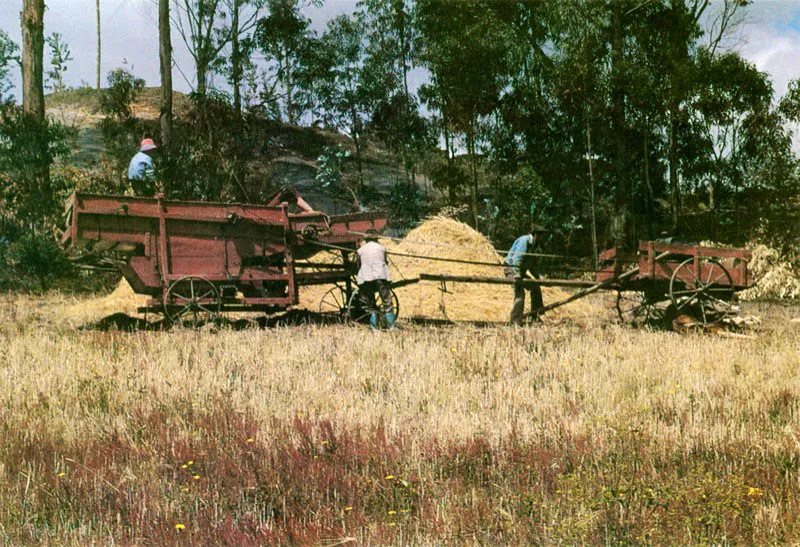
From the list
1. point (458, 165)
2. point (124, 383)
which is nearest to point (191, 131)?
point (458, 165)

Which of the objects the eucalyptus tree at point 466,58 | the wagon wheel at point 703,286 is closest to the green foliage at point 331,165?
the eucalyptus tree at point 466,58

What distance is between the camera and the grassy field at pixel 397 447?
3260 mm

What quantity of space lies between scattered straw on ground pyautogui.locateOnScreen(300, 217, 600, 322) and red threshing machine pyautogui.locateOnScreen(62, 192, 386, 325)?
2.97 meters

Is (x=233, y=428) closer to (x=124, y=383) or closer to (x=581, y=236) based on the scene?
(x=124, y=383)

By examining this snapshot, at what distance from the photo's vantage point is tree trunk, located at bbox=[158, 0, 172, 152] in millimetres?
18422

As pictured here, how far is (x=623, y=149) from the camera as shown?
23.0 metres

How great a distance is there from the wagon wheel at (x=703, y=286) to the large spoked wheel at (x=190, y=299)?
624 centimetres

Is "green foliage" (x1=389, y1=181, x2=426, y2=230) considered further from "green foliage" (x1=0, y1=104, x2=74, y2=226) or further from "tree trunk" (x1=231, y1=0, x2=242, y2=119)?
"green foliage" (x1=0, y1=104, x2=74, y2=226)

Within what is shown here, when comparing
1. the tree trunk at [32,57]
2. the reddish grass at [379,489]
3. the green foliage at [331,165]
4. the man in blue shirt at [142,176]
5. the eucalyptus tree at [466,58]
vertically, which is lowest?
the reddish grass at [379,489]

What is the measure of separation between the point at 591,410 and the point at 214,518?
283 cm

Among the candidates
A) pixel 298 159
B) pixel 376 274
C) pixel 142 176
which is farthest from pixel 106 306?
pixel 298 159

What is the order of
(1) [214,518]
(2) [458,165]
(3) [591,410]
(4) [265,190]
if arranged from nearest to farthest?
(1) [214,518], (3) [591,410], (4) [265,190], (2) [458,165]

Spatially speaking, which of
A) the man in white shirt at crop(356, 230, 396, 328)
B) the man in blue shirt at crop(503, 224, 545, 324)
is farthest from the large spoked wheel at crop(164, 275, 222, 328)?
the man in blue shirt at crop(503, 224, 545, 324)

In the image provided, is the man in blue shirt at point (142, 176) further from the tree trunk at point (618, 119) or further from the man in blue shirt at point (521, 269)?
the tree trunk at point (618, 119)
